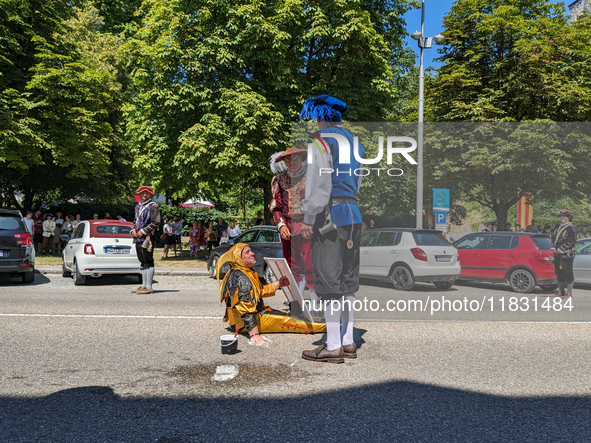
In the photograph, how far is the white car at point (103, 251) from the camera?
12.2m

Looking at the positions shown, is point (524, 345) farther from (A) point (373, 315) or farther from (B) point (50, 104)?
(B) point (50, 104)

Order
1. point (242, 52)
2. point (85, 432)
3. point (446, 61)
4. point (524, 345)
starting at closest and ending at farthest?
point (85, 432), point (524, 345), point (242, 52), point (446, 61)

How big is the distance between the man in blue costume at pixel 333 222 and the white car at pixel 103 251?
8.47m

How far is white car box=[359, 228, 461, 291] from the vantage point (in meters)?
7.25

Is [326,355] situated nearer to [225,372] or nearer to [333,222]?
[225,372]

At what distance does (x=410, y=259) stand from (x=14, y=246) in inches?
362

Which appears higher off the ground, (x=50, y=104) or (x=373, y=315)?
(x=50, y=104)

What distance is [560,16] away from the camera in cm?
2484

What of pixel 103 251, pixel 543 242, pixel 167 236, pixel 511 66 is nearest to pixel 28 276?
pixel 103 251

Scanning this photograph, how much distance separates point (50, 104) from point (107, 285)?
37.5 feet

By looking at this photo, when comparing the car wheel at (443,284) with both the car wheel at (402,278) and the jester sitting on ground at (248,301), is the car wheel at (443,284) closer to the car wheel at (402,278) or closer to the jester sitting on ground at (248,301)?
the car wheel at (402,278)

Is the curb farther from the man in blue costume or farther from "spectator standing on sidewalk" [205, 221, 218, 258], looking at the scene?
the man in blue costume

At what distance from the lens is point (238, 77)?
18.1 m

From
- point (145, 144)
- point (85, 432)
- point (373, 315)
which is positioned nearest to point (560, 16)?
point (145, 144)
